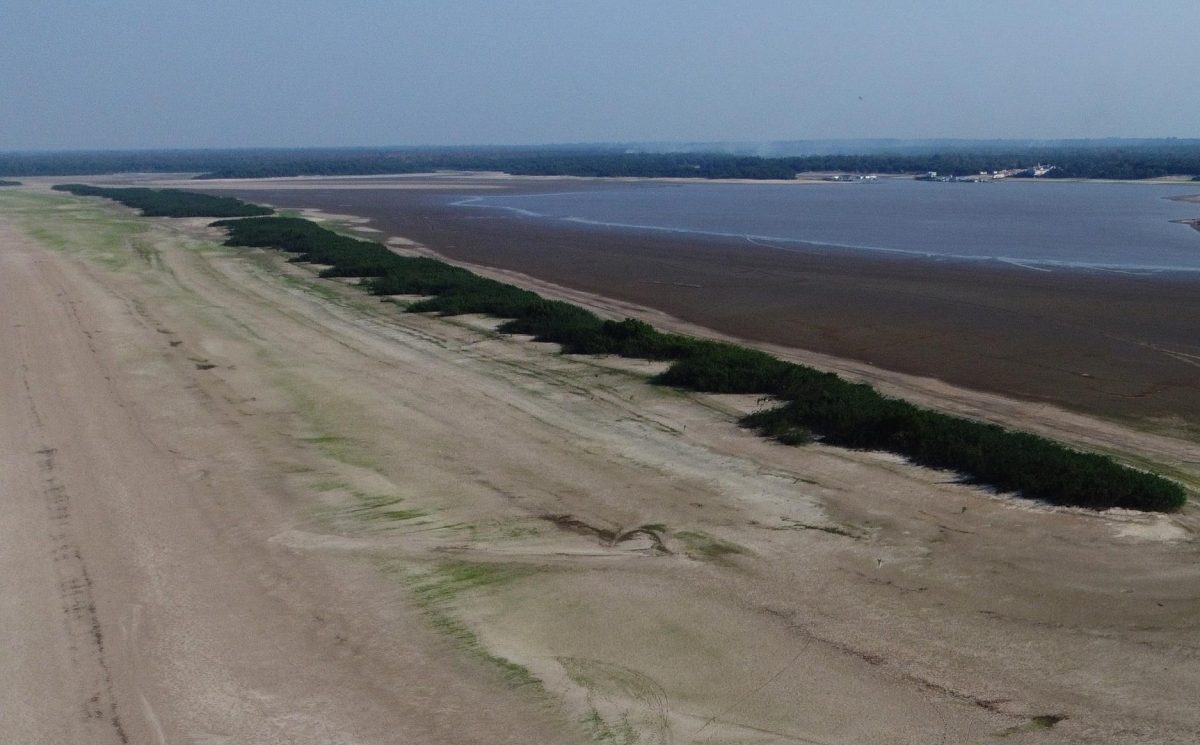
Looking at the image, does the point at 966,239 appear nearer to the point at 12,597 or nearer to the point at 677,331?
the point at 677,331

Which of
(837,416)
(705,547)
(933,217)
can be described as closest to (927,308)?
(837,416)

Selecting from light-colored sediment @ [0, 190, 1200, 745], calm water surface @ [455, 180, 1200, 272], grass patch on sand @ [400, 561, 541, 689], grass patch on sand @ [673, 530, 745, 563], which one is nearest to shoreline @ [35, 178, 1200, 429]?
calm water surface @ [455, 180, 1200, 272]

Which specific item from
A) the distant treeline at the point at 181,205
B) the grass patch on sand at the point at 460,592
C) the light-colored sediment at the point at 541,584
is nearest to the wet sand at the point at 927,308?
the light-colored sediment at the point at 541,584

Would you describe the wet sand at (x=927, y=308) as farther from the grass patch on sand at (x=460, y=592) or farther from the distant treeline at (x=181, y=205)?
the distant treeline at (x=181, y=205)

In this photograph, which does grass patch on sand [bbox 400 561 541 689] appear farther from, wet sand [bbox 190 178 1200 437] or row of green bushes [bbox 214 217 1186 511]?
wet sand [bbox 190 178 1200 437]

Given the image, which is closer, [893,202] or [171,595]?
[171,595]

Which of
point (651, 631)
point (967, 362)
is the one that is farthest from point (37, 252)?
point (651, 631)
